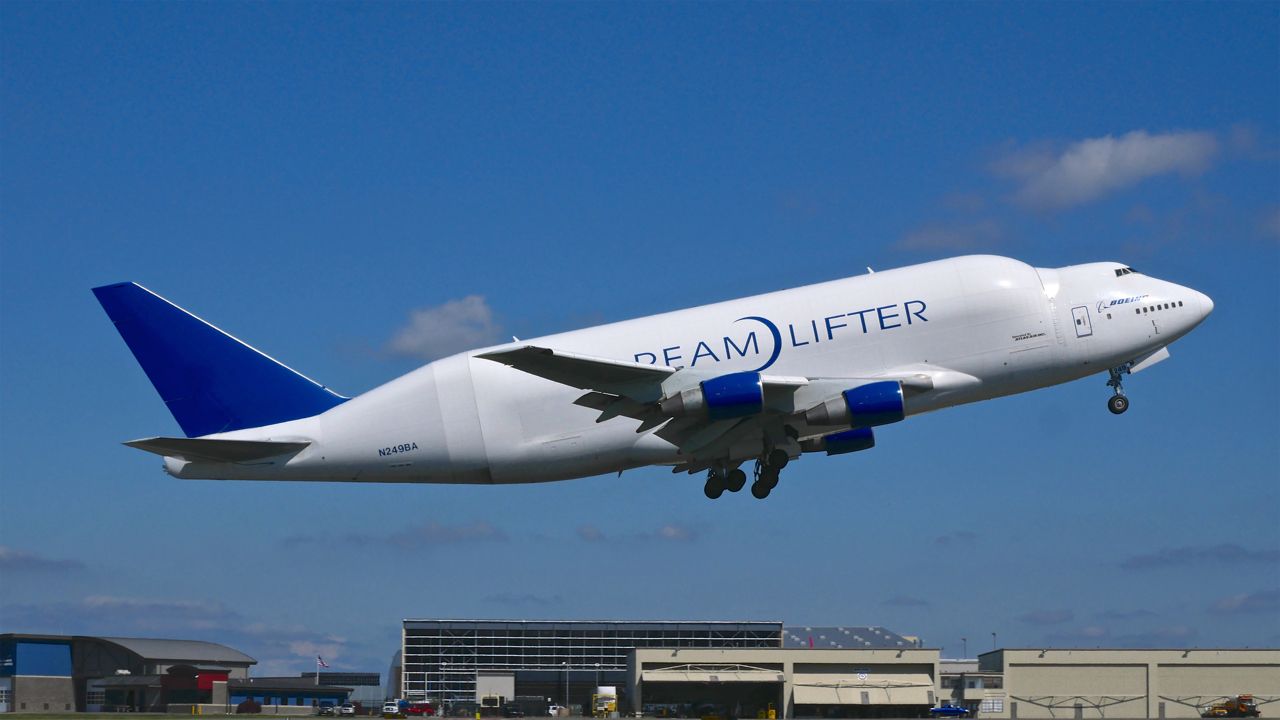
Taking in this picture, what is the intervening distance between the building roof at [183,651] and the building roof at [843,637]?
4602 cm

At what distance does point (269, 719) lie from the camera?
254 ft

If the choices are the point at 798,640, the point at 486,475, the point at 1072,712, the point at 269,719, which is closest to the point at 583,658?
the point at 798,640

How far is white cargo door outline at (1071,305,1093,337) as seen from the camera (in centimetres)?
4410

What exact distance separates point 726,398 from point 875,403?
4.69m

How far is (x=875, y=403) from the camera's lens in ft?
138

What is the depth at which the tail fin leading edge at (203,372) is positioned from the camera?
47.2m

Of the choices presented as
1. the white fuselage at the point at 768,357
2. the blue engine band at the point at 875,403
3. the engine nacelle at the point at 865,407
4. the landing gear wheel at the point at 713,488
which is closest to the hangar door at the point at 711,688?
the landing gear wheel at the point at 713,488

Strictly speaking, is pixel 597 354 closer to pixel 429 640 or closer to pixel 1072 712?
pixel 1072 712

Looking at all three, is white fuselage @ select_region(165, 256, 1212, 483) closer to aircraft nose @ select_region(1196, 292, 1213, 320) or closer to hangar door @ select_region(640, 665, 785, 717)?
aircraft nose @ select_region(1196, 292, 1213, 320)

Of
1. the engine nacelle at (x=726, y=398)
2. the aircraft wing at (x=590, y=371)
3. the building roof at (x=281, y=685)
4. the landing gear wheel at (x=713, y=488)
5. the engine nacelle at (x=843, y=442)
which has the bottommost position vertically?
the building roof at (x=281, y=685)

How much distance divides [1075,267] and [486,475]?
20.7 metres

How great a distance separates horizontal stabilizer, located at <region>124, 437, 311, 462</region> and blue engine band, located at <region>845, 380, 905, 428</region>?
18.1 m

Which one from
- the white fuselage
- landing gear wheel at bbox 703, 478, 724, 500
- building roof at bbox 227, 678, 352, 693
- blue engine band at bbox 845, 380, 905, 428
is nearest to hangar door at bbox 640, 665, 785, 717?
building roof at bbox 227, 678, 352, 693

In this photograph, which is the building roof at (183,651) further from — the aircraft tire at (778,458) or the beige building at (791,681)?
the aircraft tire at (778,458)
